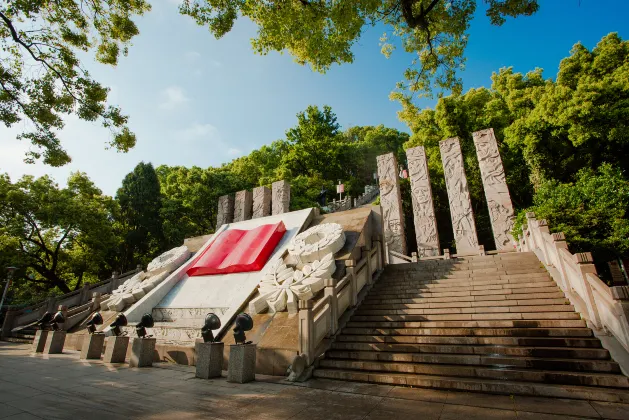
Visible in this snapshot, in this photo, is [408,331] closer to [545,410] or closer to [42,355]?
[545,410]

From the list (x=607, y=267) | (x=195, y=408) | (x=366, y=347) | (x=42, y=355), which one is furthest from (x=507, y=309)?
(x=607, y=267)

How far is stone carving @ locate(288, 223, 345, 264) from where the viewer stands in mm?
8375

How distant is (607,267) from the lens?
48.2 feet

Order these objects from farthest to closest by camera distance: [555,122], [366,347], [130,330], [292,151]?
[292,151]
[555,122]
[130,330]
[366,347]

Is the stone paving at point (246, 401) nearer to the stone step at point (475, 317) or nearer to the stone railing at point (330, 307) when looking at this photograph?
the stone railing at point (330, 307)

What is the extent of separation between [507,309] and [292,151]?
25121 mm

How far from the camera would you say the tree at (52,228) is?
16484 mm

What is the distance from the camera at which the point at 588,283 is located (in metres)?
5.41

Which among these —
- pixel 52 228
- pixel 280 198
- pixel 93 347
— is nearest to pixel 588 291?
pixel 93 347

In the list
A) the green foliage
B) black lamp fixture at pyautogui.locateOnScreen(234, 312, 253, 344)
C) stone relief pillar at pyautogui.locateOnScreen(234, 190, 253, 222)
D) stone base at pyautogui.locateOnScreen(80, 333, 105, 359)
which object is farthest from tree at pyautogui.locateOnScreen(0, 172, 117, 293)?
the green foliage

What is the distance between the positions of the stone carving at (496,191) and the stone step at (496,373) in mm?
11371

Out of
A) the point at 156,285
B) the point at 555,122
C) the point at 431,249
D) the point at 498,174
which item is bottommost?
the point at 156,285

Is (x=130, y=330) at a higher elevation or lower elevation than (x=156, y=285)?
lower

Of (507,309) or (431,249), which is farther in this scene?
(431,249)
